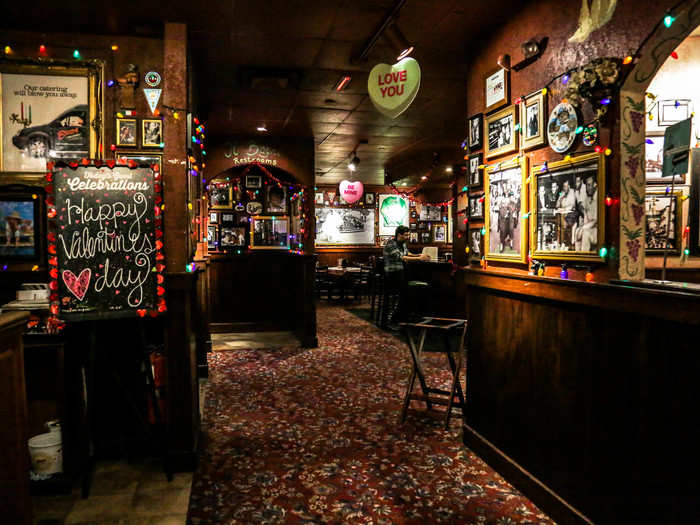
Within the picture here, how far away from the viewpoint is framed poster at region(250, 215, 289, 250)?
9133mm

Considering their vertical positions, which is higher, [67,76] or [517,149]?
[67,76]

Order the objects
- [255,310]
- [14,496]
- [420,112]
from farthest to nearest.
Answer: [255,310] < [420,112] < [14,496]

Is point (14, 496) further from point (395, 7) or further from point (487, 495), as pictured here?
point (395, 7)

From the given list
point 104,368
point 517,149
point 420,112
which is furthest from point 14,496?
point 420,112

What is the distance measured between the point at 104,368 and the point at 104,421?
0.40 m

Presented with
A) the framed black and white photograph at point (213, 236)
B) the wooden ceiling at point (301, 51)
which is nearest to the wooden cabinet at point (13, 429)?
the wooden ceiling at point (301, 51)

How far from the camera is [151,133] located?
11.6ft

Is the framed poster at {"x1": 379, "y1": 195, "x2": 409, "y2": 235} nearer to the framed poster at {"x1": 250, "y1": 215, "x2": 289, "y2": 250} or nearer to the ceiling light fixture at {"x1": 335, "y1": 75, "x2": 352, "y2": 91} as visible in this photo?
the framed poster at {"x1": 250, "y1": 215, "x2": 289, "y2": 250}

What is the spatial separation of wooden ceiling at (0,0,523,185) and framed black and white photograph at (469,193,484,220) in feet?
4.06

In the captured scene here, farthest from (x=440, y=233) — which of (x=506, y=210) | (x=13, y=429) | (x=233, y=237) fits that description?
(x=13, y=429)

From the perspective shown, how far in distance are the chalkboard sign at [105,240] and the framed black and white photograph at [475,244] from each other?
2.34m

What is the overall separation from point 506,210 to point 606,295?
117 cm

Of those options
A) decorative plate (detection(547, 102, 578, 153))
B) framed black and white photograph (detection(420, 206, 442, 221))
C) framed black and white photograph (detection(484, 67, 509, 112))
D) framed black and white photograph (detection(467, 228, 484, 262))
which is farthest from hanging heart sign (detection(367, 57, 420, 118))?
framed black and white photograph (detection(420, 206, 442, 221))

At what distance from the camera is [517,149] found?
3.32 m
